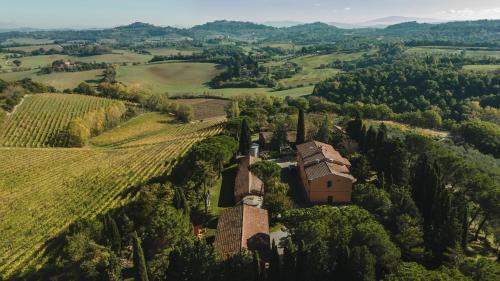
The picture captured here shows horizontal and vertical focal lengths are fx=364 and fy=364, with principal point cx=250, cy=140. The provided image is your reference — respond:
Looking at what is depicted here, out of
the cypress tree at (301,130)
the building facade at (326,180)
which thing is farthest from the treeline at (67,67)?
the building facade at (326,180)

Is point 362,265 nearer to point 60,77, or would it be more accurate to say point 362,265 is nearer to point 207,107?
point 207,107

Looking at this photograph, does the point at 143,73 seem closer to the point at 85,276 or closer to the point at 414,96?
the point at 414,96

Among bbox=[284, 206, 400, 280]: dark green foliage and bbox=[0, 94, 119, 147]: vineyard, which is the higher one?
bbox=[284, 206, 400, 280]: dark green foliage

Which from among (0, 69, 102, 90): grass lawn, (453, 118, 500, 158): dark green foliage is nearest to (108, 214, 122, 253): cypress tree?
(453, 118, 500, 158): dark green foliage

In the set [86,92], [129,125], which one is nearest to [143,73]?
[86,92]

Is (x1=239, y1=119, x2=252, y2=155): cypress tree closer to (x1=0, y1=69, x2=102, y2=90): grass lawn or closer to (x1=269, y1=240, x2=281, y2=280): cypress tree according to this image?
(x1=269, y1=240, x2=281, y2=280): cypress tree
